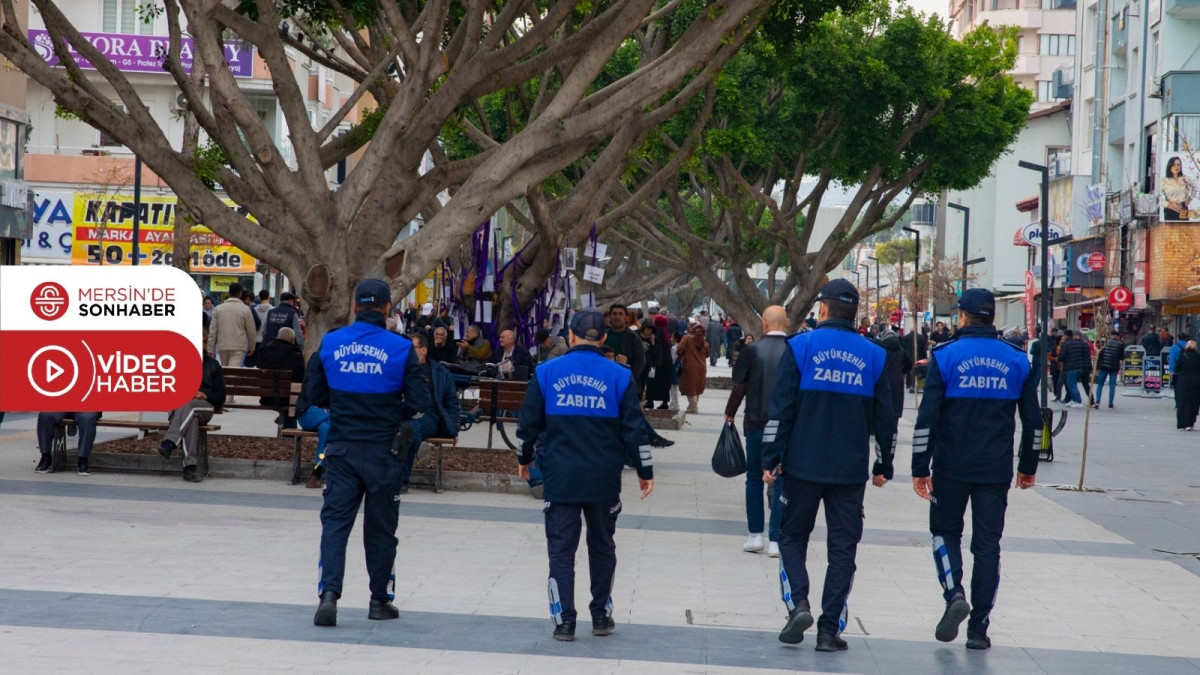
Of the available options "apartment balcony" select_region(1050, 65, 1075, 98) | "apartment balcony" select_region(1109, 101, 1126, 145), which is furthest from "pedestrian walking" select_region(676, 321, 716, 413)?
"apartment balcony" select_region(1050, 65, 1075, 98)

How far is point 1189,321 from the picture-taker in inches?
1849

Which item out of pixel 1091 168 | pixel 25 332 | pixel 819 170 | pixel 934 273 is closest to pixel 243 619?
pixel 25 332

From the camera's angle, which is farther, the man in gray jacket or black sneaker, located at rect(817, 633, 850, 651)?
the man in gray jacket

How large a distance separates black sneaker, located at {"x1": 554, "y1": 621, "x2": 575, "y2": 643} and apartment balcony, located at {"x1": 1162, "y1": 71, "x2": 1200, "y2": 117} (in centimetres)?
4144

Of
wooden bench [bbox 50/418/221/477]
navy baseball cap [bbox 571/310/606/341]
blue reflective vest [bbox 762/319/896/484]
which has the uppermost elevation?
navy baseball cap [bbox 571/310/606/341]

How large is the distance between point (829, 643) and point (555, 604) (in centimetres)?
132

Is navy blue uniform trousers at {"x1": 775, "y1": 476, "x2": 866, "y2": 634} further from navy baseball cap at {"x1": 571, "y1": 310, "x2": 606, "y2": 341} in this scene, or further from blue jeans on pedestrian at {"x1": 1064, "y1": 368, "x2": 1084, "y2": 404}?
blue jeans on pedestrian at {"x1": 1064, "y1": 368, "x2": 1084, "y2": 404}

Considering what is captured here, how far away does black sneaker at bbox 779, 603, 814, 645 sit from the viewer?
7.96 metres

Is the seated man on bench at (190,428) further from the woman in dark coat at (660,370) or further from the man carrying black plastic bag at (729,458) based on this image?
the woman in dark coat at (660,370)

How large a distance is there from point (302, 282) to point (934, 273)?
68.5 m

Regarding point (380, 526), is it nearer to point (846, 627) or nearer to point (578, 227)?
point (846, 627)

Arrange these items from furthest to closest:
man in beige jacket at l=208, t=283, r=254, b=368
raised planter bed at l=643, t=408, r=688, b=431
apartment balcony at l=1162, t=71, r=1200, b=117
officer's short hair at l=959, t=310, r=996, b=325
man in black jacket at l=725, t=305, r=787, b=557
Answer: apartment balcony at l=1162, t=71, r=1200, b=117 < raised planter bed at l=643, t=408, r=688, b=431 < man in beige jacket at l=208, t=283, r=254, b=368 < man in black jacket at l=725, t=305, r=787, b=557 < officer's short hair at l=959, t=310, r=996, b=325

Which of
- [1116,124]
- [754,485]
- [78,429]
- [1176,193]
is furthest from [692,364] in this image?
[1116,124]

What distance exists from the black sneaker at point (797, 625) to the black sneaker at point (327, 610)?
2.15 m
